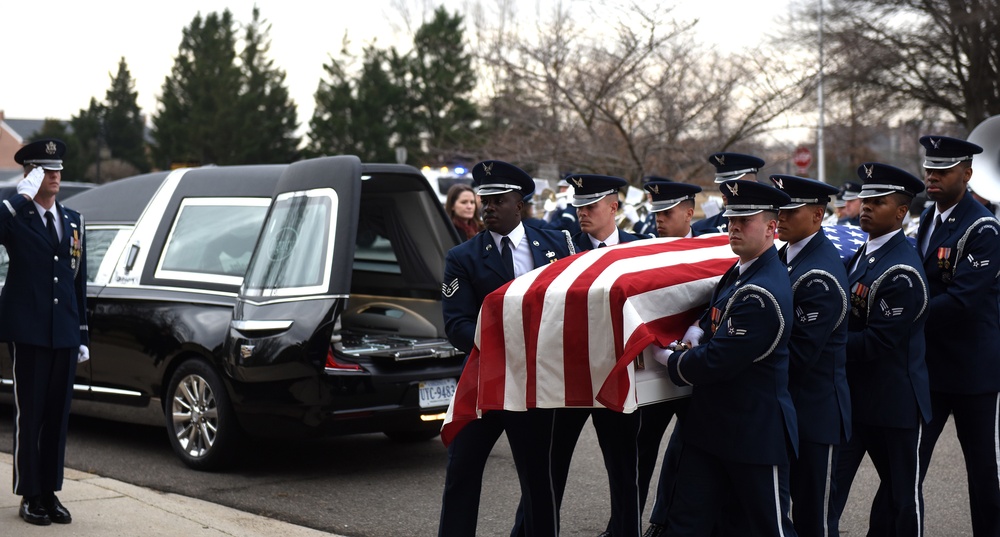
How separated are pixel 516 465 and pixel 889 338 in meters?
1.63

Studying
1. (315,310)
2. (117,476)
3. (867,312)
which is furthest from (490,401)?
(117,476)

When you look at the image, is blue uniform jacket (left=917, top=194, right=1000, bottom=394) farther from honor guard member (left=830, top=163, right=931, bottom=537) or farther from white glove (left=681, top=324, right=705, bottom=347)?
white glove (left=681, top=324, right=705, bottom=347)

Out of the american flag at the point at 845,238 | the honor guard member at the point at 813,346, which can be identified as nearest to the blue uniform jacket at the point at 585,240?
the american flag at the point at 845,238

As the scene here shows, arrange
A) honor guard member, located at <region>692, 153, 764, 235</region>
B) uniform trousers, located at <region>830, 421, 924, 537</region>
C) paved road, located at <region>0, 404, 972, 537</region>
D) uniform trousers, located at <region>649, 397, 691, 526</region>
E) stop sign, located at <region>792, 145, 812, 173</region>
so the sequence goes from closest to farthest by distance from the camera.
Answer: uniform trousers, located at <region>830, 421, 924, 537</region>, uniform trousers, located at <region>649, 397, 691, 526</region>, honor guard member, located at <region>692, 153, 764, 235</region>, paved road, located at <region>0, 404, 972, 537</region>, stop sign, located at <region>792, 145, 812, 173</region>

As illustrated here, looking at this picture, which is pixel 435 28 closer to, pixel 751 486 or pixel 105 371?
pixel 105 371

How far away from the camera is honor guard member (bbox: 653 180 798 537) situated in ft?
13.4

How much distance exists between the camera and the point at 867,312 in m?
4.88

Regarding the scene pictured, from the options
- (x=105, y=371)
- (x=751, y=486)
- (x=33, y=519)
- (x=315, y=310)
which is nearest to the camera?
(x=751, y=486)

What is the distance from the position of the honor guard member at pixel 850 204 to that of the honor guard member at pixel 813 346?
4608mm

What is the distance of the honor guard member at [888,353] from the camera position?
189 inches

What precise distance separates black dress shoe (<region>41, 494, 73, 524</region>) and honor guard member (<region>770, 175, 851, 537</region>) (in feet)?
11.9

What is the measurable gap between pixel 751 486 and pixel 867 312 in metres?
1.10

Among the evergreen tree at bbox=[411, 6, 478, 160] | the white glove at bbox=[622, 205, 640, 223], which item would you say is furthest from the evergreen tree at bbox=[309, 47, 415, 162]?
the white glove at bbox=[622, 205, 640, 223]

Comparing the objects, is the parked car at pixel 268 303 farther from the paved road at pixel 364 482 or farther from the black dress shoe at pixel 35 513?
the black dress shoe at pixel 35 513
